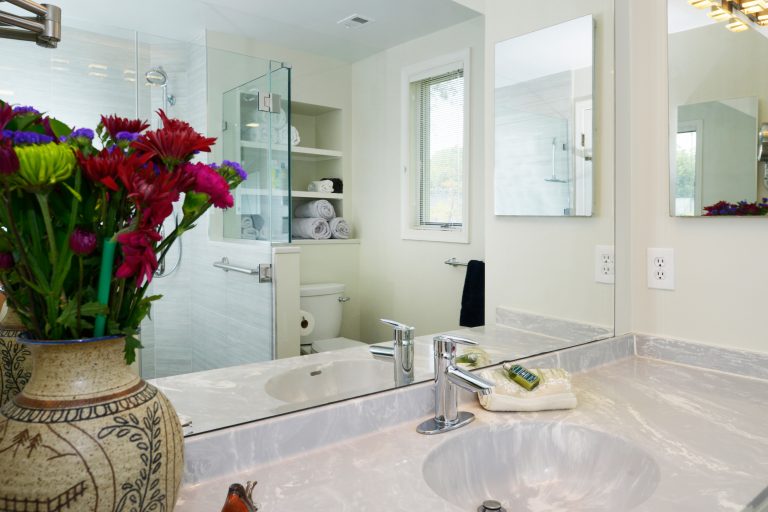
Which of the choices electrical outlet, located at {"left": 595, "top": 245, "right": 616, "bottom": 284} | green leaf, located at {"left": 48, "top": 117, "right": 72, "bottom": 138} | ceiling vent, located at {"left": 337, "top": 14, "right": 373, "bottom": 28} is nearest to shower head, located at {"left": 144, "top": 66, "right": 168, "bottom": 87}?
green leaf, located at {"left": 48, "top": 117, "right": 72, "bottom": 138}

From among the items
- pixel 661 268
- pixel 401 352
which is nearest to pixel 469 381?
pixel 401 352

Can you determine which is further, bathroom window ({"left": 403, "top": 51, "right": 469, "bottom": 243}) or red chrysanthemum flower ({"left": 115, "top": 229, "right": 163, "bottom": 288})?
bathroom window ({"left": 403, "top": 51, "right": 469, "bottom": 243})

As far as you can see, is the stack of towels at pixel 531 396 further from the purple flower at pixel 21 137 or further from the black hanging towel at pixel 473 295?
the purple flower at pixel 21 137

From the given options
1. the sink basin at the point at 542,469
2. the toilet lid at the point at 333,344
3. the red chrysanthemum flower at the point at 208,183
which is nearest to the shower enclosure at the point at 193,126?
the toilet lid at the point at 333,344

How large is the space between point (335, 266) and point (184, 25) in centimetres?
54

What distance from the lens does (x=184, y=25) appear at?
3.42 feet

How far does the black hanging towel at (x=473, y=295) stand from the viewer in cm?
146

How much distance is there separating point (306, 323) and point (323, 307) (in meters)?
0.05

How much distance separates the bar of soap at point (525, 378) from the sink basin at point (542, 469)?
0.31 feet

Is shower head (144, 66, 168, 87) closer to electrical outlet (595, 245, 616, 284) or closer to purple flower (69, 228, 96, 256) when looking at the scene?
purple flower (69, 228, 96, 256)

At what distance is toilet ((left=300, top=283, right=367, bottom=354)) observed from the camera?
122 centimetres

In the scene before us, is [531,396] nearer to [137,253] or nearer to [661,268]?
[661,268]

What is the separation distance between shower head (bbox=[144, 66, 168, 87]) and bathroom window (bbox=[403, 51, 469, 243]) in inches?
22.1

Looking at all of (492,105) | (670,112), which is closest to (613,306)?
(670,112)
